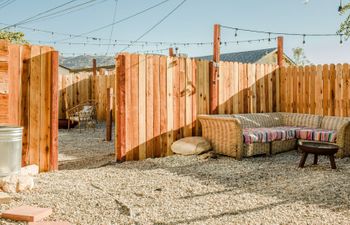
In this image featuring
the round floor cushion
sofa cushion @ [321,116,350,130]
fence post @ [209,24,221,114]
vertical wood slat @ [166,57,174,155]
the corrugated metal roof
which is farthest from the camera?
the corrugated metal roof

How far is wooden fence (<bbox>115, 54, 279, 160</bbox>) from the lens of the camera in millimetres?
6262

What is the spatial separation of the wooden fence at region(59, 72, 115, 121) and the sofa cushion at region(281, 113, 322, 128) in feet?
24.8

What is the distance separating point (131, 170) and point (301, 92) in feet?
17.0

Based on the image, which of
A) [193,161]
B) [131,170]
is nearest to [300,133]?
[193,161]

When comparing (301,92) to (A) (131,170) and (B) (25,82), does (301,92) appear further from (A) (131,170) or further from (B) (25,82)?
(B) (25,82)

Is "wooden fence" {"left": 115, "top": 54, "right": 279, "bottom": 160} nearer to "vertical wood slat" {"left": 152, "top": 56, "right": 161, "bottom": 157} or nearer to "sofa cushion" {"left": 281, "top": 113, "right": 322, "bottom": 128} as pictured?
"vertical wood slat" {"left": 152, "top": 56, "right": 161, "bottom": 157}

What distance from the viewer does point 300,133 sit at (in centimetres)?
752

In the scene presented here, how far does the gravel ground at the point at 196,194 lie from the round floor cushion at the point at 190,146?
61cm

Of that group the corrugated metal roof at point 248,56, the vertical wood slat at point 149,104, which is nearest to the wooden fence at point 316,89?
the vertical wood slat at point 149,104

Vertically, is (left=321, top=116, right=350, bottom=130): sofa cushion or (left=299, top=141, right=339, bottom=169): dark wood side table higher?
(left=321, top=116, right=350, bottom=130): sofa cushion

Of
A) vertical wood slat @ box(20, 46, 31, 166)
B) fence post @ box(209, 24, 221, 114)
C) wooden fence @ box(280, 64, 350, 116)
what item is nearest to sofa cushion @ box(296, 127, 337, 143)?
wooden fence @ box(280, 64, 350, 116)

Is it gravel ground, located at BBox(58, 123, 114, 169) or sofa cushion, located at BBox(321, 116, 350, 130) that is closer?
gravel ground, located at BBox(58, 123, 114, 169)

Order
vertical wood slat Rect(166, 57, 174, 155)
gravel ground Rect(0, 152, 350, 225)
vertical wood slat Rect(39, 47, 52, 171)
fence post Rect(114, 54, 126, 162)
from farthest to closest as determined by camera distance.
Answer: vertical wood slat Rect(166, 57, 174, 155) → fence post Rect(114, 54, 126, 162) → vertical wood slat Rect(39, 47, 52, 171) → gravel ground Rect(0, 152, 350, 225)

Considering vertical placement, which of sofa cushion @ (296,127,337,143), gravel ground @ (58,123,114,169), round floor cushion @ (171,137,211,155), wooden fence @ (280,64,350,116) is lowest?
gravel ground @ (58,123,114,169)
